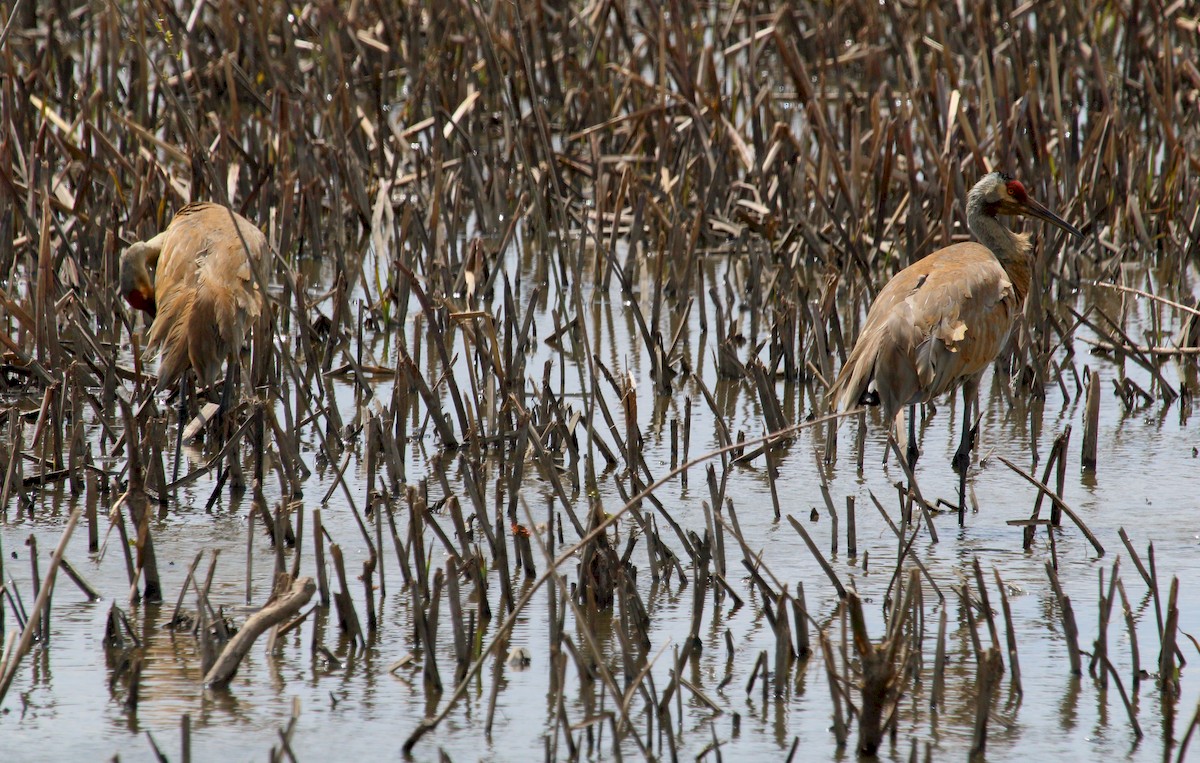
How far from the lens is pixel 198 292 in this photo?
6.09 meters

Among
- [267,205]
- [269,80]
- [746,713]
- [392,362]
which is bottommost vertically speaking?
[746,713]

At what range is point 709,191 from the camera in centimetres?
872

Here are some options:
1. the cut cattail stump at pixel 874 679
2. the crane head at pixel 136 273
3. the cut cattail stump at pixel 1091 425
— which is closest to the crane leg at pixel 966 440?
the cut cattail stump at pixel 1091 425

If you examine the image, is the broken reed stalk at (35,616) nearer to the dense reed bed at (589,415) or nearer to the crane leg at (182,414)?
the dense reed bed at (589,415)

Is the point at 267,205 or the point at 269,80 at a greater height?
the point at 269,80

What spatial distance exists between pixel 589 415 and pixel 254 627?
5.80 feet

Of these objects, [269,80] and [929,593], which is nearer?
[929,593]

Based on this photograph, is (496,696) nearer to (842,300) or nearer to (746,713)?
(746,713)

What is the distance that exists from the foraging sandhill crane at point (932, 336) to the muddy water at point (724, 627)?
0.32 m

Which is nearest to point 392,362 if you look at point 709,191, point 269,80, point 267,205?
point 267,205

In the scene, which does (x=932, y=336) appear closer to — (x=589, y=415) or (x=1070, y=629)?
(x=589, y=415)

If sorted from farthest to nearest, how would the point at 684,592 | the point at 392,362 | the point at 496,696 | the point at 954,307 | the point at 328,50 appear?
the point at 328,50, the point at 392,362, the point at 954,307, the point at 684,592, the point at 496,696

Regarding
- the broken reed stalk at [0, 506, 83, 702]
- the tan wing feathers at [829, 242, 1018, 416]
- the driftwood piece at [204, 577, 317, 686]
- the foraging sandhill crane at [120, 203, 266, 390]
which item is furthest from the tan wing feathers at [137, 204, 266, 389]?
the broken reed stalk at [0, 506, 83, 702]

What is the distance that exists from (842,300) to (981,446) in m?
2.14
